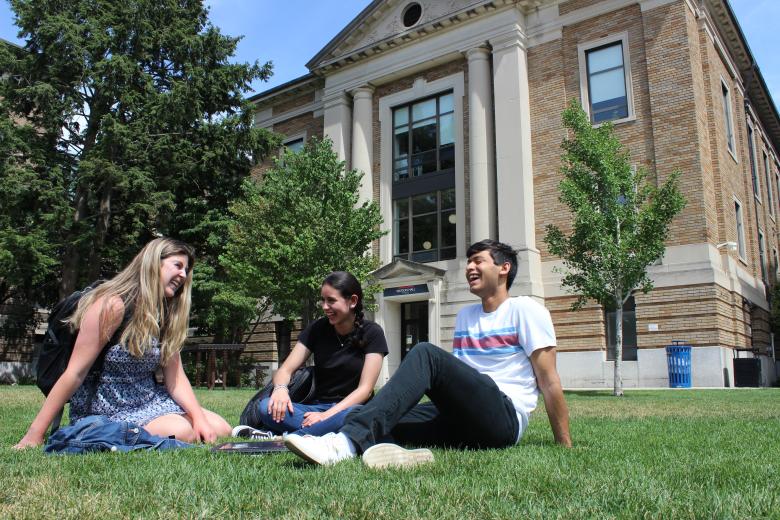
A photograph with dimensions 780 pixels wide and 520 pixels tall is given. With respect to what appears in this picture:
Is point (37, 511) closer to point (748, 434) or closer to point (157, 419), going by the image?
point (157, 419)

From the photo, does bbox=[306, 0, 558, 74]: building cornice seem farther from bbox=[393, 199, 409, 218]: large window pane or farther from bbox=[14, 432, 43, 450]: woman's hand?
bbox=[14, 432, 43, 450]: woman's hand

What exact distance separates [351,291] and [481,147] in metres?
19.2

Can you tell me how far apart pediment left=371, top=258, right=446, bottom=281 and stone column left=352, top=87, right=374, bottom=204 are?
3.42 m

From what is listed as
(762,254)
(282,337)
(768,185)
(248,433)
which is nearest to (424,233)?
(282,337)

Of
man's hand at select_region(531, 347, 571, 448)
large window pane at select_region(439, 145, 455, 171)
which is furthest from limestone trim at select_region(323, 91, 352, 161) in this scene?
man's hand at select_region(531, 347, 571, 448)

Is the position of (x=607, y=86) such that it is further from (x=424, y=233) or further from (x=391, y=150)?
(x=391, y=150)

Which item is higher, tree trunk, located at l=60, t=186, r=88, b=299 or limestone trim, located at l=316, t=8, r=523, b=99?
limestone trim, located at l=316, t=8, r=523, b=99

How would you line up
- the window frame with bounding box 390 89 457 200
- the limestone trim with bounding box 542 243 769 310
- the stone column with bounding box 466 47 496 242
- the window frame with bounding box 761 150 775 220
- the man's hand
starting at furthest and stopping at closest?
the window frame with bounding box 761 150 775 220 → the window frame with bounding box 390 89 457 200 → the stone column with bounding box 466 47 496 242 → the limestone trim with bounding box 542 243 769 310 → the man's hand

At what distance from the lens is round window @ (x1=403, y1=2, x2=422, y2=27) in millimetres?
25812

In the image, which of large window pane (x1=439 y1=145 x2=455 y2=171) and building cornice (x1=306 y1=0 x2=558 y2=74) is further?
large window pane (x1=439 y1=145 x2=455 y2=171)

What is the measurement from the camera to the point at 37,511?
2.38 meters

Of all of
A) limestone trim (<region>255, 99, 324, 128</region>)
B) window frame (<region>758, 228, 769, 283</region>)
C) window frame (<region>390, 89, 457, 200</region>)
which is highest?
limestone trim (<region>255, 99, 324, 128</region>)

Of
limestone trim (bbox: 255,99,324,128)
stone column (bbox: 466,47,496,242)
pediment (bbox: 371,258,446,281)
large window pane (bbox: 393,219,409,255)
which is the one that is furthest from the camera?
limestone trim (bbox: 255,99,324,128)

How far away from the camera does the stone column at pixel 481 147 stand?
74.5ft
